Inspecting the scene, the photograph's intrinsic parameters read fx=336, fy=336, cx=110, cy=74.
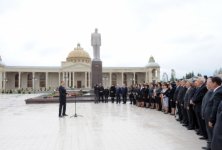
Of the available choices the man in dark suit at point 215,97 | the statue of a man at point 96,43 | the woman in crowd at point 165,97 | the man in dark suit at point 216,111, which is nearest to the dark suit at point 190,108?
the man in dark suit at point 216,111

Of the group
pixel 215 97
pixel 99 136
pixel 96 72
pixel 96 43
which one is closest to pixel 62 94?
pixel 99 136

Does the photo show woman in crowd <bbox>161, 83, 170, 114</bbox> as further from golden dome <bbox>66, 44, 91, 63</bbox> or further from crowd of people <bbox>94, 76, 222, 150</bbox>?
golden dome <bbox>66, 44, 91, 63</bbox>

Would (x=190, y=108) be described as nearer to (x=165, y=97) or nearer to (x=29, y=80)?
(x=165, y=97)

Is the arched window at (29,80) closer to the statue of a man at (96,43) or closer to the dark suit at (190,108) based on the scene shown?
the statue of a man at (96,43)

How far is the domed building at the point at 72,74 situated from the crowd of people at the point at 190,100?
6059 cm

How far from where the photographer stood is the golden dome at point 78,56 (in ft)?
300

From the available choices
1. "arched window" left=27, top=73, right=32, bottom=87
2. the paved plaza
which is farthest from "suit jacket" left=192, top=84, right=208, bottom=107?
"arched window" left=27, top=73, right=32, bottom=87

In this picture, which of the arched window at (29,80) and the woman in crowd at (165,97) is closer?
the woman in crowd at (165,97)

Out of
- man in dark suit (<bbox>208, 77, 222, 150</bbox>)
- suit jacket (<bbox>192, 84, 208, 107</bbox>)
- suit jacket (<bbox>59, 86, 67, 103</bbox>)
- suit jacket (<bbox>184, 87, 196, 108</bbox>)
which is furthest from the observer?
suit jacket (<bbox>59, 86, 67, 103</bbox>)

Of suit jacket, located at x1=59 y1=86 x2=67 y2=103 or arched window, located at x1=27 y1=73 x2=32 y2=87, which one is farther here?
arched window, located at x1=27 y1=73 x2=32 y2=87

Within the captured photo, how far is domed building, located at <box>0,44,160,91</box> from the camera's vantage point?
86750mm

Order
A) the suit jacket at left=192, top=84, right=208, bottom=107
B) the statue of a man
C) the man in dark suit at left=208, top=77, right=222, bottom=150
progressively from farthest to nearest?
1. the statue of a man
2. the suit jacket at left=192, top=84, right=208, bottom=107
3. the man in dark suit at left=208, top=77, right=222, bottom=150

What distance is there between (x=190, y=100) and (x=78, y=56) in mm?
82478

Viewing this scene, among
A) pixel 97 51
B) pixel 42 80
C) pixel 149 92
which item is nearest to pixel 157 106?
pixel 149 92
